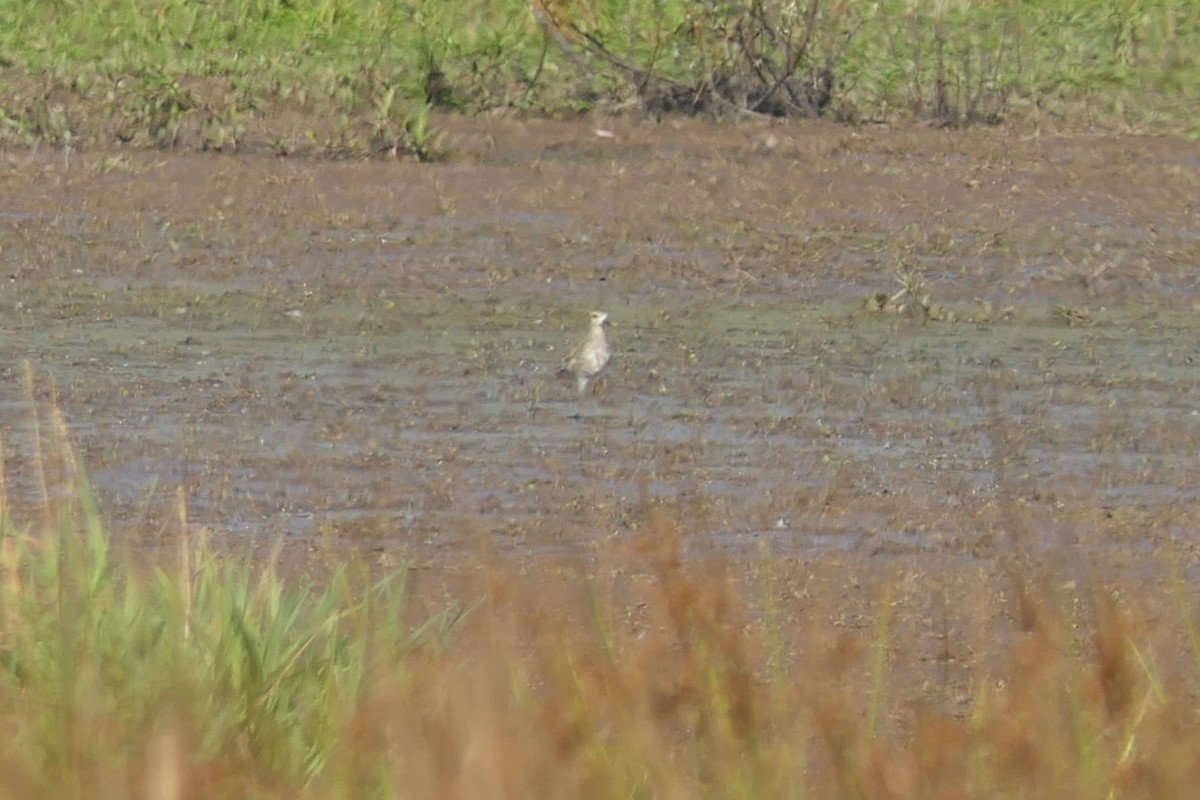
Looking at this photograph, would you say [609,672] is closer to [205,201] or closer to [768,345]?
[768,345]

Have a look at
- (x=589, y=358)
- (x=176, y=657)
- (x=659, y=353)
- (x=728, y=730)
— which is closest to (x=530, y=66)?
(x=659, y=353)

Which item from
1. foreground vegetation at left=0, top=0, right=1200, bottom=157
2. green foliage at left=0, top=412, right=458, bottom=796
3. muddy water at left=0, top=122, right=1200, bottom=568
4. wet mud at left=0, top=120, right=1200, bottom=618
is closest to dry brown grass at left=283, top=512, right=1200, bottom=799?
green foliage at left=0, top=412, right=458, bottom=796

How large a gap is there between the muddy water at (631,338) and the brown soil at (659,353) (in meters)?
0.02

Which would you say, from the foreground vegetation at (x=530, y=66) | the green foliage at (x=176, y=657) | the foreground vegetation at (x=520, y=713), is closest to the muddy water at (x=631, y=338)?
the foreground vegetation at (x=530, y=66)

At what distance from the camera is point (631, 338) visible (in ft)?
26.3

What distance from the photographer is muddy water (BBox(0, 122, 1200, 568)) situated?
619 centimetres

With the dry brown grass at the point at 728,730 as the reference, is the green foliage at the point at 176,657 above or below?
below

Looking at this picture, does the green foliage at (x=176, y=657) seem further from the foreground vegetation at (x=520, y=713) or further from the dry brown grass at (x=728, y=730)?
the dry brown grass at (x=728, y=730)

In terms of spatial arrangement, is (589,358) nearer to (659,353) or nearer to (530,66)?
(659,353)

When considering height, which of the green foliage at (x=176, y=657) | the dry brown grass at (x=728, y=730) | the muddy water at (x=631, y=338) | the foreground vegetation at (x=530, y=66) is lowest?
the foreground vegetation at (x=530, y=66)

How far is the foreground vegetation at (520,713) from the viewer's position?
113 inches

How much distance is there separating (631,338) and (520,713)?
4.82 meters

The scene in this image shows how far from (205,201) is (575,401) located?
328 cm

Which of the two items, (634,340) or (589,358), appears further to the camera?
(634,340)
